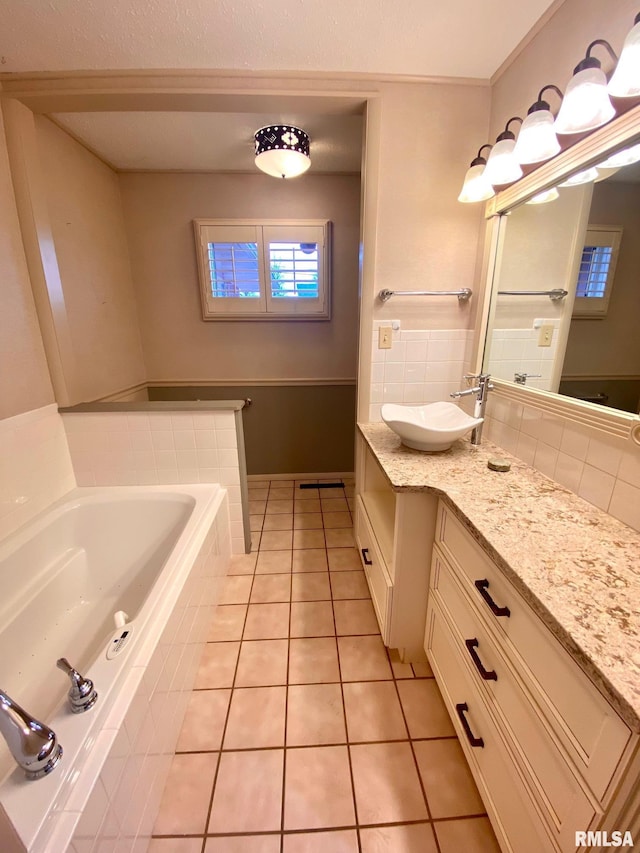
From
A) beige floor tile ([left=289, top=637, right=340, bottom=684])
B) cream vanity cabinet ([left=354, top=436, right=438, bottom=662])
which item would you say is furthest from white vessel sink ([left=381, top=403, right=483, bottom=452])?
beige floor tile ([left=289, top=637, right=340, bottom=684])

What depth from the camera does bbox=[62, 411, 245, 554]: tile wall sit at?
5.68 feet

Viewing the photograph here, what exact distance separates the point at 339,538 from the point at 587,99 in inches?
82.9

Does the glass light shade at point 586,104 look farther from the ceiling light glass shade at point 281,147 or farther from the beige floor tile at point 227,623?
the beige floor tile at point 227,623

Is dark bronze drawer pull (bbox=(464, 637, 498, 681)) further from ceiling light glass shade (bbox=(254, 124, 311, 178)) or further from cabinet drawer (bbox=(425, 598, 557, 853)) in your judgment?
ceiling light glass shade (bbox=(254, 124, 311, 178))

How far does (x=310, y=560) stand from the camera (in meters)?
1.92

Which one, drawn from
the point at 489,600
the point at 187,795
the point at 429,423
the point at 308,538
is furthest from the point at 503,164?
the point at 187,795

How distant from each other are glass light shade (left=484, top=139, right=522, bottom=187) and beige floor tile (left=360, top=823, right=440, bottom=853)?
2080 mm

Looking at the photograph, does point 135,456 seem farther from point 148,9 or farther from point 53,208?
point 148,9

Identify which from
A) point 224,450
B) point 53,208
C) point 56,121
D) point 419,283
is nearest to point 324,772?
point 224,450

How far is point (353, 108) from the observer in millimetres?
1483

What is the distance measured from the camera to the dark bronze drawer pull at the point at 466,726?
0.87 m

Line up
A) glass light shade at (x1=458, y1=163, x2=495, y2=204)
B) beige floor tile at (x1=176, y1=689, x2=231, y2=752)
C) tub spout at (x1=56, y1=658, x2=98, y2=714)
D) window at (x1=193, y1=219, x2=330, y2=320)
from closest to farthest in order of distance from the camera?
tub spout at (x1=56, y1=658, x2=98, y2=714), beige floor tile at (x1=176, y1=689, x2=231, y2=752), glass light shade at (x1=458, y1=163, x2=495, y2=204), window at (x1=193, y1=219, x2=330, y2=320)

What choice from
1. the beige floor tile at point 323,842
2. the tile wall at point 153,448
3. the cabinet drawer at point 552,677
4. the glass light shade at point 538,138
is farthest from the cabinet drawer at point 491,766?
the glass light shade at point 538,138

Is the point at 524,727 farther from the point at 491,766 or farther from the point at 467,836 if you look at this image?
the point at 467,836
